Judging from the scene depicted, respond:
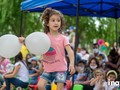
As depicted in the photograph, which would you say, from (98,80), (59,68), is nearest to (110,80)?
(98,80)

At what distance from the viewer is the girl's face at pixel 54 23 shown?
532cm

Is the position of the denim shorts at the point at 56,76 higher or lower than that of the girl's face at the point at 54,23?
lower

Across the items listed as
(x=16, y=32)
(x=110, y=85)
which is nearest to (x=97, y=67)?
(x=110, y=85)

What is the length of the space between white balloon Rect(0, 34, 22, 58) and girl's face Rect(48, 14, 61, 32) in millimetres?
557

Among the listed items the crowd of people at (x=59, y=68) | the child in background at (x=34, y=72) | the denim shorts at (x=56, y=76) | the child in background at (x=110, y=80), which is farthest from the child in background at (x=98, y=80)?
the child in background at (x=34, y=72)

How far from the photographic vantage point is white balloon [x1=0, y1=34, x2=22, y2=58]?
218 inches

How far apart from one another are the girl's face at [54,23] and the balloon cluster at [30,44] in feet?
0.50

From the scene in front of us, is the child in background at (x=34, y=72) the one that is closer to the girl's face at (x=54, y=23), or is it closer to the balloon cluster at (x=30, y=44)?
the balloon cluster at (x=30, y=44)

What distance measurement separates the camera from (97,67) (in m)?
8.27

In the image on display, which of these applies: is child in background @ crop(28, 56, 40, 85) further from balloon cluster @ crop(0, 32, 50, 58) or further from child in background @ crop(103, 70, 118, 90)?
balloon cluster @ crop(0, 32, 50, 58)

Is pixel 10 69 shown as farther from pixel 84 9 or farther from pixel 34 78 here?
pixel 84 9

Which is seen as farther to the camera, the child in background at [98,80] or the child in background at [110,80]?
the child in background at [98,80]

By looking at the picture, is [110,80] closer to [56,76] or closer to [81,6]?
[56,76]

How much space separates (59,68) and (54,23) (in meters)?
0.64
